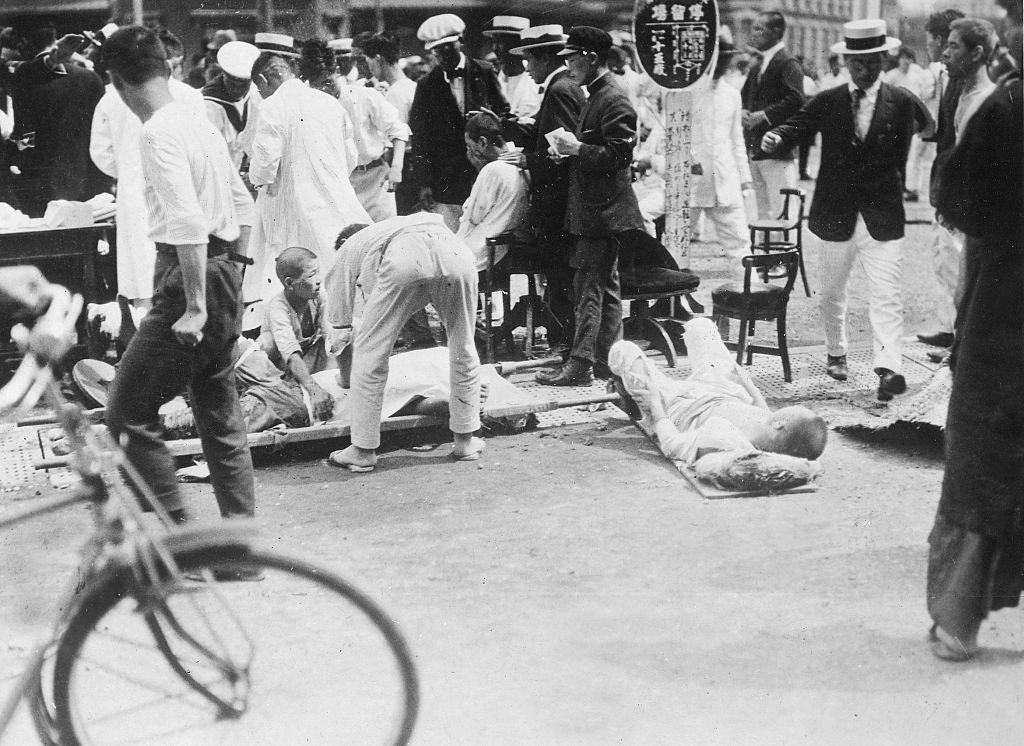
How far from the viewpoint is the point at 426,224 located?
16.8 ft

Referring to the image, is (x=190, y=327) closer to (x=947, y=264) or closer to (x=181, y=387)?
(x=181, y=387)

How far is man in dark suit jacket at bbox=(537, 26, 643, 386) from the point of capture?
6227mm

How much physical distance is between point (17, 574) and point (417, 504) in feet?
4.84

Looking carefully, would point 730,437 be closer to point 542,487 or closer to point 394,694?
point 542,487

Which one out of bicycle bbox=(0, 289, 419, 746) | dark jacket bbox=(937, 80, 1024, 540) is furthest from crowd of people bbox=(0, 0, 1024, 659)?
bicycle bbox=(0, 289, 419, 746)

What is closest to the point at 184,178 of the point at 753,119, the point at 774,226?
the point at 774,226

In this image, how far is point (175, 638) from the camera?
293 cm

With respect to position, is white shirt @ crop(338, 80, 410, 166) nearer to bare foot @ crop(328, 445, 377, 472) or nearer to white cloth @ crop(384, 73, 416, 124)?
white cloth @ crop(384, 73, 416, 124)

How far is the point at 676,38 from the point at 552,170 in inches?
37.3

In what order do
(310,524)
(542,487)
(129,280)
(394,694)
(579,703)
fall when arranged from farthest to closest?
(129,280)
(542,487)
(310,524)
(579,703)
(394,694)

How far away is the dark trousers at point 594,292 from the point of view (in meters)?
6.43

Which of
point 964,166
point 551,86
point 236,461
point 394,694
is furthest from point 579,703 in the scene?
point 551,86

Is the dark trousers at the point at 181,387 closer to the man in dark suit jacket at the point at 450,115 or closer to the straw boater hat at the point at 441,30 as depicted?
the straw boater hat at the point at 441,30

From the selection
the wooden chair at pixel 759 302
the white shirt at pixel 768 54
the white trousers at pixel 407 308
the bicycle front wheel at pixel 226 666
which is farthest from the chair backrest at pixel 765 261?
the bicycle front wheel at pixel 226 666
